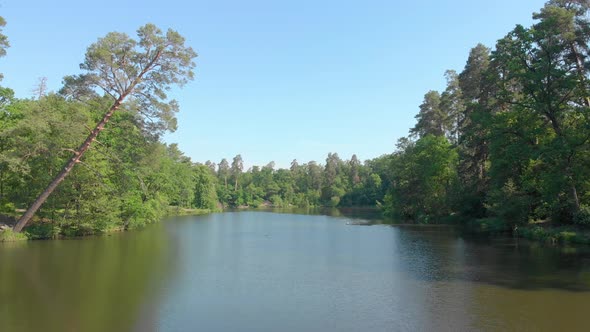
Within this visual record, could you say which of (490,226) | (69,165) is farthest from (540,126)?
(69,165)

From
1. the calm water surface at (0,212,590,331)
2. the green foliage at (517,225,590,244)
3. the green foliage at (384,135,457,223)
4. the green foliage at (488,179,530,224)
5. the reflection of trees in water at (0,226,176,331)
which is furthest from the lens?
the green foliage at (384,135,457,223)

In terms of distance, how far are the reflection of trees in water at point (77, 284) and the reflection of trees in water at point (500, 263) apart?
10386mm

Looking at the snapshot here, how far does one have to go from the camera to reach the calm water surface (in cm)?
1064

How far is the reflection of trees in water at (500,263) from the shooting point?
14969mm

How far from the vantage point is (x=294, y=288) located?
1455cm

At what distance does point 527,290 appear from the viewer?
1356 cm

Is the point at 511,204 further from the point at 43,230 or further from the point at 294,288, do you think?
the point at 43,230

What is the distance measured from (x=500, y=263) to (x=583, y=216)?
377 inches

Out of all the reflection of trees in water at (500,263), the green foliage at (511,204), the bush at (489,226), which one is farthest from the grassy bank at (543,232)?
the reflection of trees in water at (500,263)

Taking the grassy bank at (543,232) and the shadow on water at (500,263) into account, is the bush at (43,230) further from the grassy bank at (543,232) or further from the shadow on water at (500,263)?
the grassy bank at (543,232)

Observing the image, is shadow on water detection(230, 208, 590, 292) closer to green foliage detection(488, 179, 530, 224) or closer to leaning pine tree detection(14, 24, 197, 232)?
green foliage detection(488, 179, 530, 224)

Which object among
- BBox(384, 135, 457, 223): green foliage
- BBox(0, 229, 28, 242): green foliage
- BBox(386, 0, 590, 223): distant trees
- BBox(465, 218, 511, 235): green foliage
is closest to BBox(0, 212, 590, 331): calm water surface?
BBox(0, 229, 28, 242): green foliage

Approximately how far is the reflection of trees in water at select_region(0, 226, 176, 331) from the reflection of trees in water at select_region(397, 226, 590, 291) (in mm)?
10386

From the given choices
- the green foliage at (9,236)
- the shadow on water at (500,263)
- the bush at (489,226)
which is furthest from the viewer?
the bush at (489,226)
